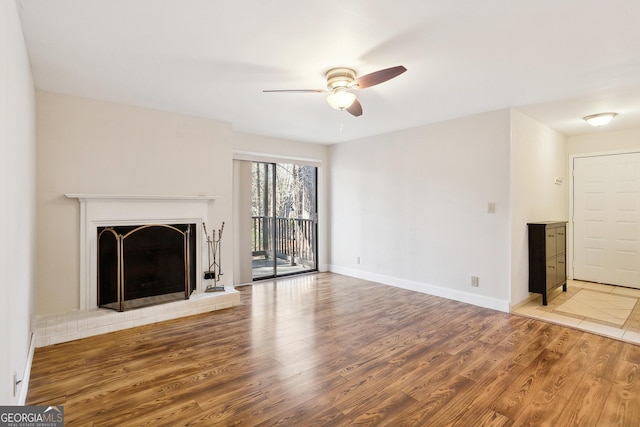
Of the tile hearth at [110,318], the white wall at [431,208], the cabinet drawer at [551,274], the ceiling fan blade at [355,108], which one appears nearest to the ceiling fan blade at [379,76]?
the ceiling fan blade at [355,108]

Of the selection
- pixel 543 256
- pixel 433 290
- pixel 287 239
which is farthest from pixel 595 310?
pixel 287 239

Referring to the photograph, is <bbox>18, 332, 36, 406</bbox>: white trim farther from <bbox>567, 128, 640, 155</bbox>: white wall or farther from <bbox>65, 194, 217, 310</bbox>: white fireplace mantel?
<bbox>567, 128, 640, 155</bbox>: white wall

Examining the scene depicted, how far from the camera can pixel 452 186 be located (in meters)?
4.32

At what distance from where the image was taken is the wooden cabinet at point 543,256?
3.95 m

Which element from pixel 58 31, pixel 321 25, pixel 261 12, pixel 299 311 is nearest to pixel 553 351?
pixel 299 311

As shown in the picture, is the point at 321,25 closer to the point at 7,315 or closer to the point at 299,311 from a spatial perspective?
the point at 7,315

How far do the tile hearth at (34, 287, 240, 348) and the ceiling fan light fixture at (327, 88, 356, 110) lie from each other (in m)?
2.68

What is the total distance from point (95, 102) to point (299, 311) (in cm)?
331

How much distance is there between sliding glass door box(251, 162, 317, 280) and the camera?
5.59 metres

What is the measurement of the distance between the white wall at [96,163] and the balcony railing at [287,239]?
1381 millimetres

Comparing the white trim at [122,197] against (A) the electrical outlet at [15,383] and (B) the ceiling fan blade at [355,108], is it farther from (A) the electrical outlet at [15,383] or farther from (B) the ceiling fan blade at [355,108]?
(B) the ceiling fan blade at [355,108]

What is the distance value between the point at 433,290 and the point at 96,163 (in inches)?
179

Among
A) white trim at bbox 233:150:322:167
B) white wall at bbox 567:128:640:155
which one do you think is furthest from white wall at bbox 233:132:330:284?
white wall at bbox 567:128:640:155

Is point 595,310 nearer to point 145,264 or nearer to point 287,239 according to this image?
point 287,239
